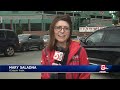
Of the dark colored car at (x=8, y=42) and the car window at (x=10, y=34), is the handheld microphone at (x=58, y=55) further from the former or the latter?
the car window at (x=10, y=34)

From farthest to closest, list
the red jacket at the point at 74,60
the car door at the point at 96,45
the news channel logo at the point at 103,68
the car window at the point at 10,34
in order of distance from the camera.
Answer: the car window at the point at 10,34 → the car door at the point at 96,45 → the news channel logo at the point at 103,68 → the red jacket at the point at 74,60

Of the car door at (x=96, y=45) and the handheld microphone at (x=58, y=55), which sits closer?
the handheld microphone at (x=58, y=55)

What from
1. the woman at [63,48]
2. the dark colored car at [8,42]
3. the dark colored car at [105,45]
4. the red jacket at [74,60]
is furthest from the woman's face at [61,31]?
the dark colored car at [8,42]

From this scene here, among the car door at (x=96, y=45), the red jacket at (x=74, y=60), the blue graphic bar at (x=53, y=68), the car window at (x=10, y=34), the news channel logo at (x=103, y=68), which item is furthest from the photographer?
the car window at (x=10, y=34)

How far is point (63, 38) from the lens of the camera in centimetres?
304

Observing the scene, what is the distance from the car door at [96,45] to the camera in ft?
11.8

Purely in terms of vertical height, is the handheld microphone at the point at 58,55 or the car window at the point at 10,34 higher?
the car window at the point at 10,34

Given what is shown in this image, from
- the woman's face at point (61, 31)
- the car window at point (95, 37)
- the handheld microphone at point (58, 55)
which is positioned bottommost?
the handheld microphone at point (58, 55)

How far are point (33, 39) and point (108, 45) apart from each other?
930mm

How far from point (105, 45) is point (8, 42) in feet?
3.84

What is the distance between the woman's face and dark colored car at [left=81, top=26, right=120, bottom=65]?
55cm

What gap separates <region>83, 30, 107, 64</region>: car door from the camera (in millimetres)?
3608

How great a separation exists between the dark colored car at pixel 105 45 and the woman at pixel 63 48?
1.81 ft
